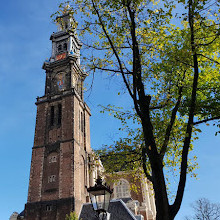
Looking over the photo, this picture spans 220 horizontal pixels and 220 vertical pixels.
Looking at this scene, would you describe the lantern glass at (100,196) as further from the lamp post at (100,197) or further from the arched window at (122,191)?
the arched window at (122,191)

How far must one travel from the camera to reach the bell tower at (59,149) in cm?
2512

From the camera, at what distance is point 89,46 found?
8758 mm

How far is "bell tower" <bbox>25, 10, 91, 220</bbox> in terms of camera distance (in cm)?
2512

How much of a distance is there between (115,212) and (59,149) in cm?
1011

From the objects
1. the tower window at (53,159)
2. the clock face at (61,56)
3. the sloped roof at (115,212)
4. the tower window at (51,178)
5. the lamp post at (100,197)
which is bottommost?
the lamp post at (100,197)

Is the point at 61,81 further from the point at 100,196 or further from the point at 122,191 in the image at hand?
the point at 100,196

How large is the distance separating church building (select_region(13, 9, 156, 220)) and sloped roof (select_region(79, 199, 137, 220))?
27 centimetres

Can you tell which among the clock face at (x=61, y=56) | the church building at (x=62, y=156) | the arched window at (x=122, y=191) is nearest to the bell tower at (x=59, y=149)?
the church building at (x=62, y=156)

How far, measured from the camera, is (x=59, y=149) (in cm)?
2856

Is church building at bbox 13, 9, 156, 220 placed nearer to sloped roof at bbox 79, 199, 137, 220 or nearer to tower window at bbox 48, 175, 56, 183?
tower window at bbox 48, 175, 56, 183

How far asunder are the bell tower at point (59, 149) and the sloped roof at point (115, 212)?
100 cm

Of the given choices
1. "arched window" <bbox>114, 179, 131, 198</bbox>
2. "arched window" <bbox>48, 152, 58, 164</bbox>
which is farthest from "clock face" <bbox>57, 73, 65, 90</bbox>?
"arched window" <bbox>114, 179, 131, 198</bbox>

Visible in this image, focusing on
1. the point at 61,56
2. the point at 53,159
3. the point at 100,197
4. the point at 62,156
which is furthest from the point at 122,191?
the point at 100,197

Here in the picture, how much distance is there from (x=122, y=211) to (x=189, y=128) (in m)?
18.6
